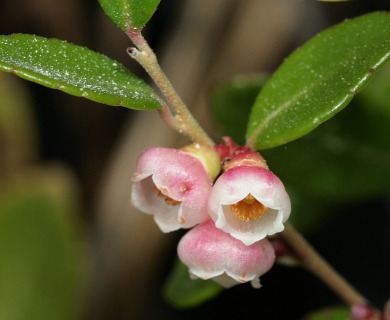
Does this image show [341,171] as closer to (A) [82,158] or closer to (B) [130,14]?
(B) [130,14]

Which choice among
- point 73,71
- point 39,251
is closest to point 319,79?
point 73,71

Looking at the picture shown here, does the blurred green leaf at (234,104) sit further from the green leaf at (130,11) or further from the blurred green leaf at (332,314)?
the green leaf at (130,11)

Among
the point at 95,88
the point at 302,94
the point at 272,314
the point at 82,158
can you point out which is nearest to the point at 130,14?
the point at 95,88

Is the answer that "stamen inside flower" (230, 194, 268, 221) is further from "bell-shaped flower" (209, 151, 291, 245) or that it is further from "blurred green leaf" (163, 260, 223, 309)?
"blurred green leaf" (163, 260, 223, 309)

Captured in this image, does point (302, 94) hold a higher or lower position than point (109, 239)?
higher

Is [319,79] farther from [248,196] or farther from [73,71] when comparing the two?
[73,71]

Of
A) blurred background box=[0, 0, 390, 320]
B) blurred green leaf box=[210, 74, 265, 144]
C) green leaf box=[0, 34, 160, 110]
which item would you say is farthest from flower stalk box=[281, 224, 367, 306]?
blurred background box=[0, 0, 390, 320]

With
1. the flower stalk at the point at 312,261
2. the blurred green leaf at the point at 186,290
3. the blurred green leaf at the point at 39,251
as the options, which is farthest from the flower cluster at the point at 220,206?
the blurred green leaf at the point at 39,251
